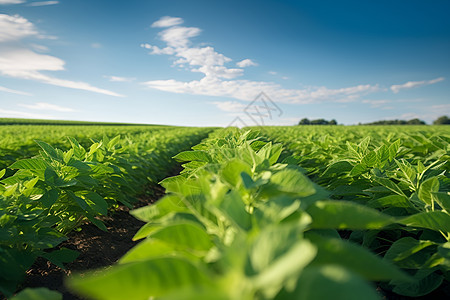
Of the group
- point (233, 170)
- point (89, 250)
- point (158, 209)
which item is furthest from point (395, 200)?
point (89, 250)

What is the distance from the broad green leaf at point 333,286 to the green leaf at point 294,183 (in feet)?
1.18

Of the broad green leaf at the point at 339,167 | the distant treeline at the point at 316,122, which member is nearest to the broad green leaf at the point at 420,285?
the broad green leaf at the point at 339,167

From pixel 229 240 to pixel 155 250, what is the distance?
220mm

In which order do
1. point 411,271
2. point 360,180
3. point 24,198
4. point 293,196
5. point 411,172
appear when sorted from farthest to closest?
point 360,180
point 24,198
point 411,172
point 411,271
point 293,196

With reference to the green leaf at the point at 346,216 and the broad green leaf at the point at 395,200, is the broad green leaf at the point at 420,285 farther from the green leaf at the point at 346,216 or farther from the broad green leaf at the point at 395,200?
the green leaf at the point at 346,216

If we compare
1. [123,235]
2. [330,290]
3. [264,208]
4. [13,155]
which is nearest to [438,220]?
[264,208]

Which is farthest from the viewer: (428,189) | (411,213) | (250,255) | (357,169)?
(357,169)

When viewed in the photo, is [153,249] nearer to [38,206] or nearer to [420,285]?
[420,285]

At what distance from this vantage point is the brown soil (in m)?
2.54

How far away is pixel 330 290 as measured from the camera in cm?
54

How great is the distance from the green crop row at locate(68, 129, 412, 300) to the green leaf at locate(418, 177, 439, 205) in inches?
26.5

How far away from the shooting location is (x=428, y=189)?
1417 millimetres

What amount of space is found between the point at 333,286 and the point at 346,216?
1.18 ft

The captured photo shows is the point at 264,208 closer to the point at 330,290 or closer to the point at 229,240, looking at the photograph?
the point at 229,240
